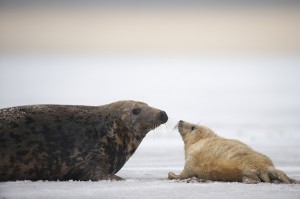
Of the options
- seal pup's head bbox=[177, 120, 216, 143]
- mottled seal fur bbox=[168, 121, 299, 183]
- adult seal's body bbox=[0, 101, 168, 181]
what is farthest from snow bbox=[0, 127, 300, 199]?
seal pup's head bbox=[177, 120, 216, 143]

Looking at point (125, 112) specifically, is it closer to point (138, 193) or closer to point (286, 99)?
point (138, 193)

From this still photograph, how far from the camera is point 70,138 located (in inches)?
295

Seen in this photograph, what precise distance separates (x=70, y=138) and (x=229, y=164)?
162cm

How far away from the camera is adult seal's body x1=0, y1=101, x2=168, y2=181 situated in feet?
23.3

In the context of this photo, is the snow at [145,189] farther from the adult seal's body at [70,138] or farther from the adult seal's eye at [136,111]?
the adult seal's eye at [136,111]

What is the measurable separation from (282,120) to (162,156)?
24.4 feet

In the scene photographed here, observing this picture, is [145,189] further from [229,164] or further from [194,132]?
[194,132]

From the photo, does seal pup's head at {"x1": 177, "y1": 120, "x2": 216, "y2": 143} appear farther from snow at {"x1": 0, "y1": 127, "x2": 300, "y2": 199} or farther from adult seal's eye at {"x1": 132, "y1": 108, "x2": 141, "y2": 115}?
adult seal's eye at {"x1": 132, "y1": 108, "x2": 141, "y2": 115}

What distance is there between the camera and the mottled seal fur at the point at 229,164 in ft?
22.9

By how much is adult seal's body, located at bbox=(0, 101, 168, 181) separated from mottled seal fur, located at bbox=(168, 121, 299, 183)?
61 cm

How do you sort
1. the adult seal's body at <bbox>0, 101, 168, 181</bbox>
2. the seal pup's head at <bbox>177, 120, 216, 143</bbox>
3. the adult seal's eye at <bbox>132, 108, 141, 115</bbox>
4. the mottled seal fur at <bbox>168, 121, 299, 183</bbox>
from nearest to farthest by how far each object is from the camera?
the mottled seal fur at <bbox>168, 121, 299, 183</bbox>
the adult seal's body at <bbox>0, 101, 168, 181</bbox>
the adult seal's eye at <bbox>132, 108, 141, 115</bbox>
the seal pup's head at <bbox>177, 120, 216, 143</bbox>

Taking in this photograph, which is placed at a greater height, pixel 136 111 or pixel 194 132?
pixel 136 111

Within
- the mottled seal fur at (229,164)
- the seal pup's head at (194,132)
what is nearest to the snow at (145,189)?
the mottled seal fur at (229,164)

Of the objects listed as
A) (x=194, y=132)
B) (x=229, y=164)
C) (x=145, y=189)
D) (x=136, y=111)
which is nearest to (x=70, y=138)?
(x=136, y=111)
